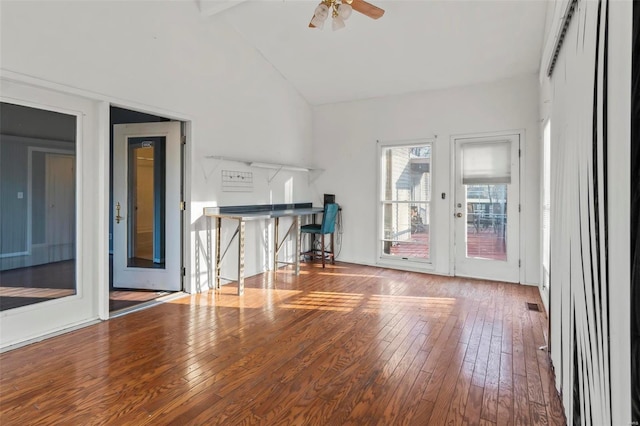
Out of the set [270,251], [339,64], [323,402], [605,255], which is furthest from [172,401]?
[339,64]

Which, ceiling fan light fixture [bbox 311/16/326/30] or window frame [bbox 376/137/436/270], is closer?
ceiling fan light fixture [bbox 311/16/326/30]

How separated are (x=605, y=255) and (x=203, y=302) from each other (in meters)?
3.58

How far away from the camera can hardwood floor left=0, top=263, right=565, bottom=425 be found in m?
1.87

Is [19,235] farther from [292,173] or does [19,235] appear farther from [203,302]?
[292,173]

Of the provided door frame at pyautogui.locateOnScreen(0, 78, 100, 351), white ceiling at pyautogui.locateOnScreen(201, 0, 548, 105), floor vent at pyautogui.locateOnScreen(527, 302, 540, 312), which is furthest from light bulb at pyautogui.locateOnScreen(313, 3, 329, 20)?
floor vent at pyautogui.locateOnScreen(527, 302, 540, 312)

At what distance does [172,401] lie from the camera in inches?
77.2

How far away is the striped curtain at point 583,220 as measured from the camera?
1117mm

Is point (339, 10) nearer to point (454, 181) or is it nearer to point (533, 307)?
point (454, 181)

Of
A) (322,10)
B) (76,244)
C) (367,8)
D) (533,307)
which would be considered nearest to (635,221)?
(322,10)

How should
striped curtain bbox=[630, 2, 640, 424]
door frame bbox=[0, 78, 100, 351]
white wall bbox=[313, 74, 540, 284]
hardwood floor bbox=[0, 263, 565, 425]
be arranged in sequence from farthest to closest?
white wall bbox=[313, 74, 540, 284] < door frame bbox=[0, 78, 100, 351] < hardwood floor bbox=[0, 263, 565, 425] < striped curtain bbox=[630, 2, 640, 424]

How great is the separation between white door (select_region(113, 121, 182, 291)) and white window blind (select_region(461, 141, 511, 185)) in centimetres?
386

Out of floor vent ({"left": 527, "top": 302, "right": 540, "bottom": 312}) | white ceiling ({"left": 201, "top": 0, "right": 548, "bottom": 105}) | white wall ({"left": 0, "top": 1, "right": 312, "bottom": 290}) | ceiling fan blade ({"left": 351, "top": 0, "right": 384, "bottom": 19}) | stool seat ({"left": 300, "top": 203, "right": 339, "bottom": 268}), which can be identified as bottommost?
floor vent ({"left": 527, "top": 302, "right": 540, "bottom": 312})

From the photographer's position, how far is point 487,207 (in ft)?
15.7

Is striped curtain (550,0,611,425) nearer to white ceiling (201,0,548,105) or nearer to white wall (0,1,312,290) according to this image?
white ceiling (201,0,548,105)
